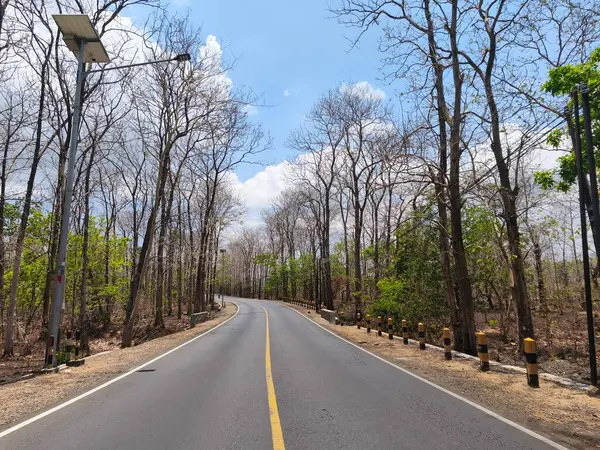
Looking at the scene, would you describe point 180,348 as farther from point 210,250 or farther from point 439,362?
point 210,250

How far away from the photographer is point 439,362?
12500 millimetres

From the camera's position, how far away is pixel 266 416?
6375 mm

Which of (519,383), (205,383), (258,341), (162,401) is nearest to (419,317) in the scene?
(258,341)

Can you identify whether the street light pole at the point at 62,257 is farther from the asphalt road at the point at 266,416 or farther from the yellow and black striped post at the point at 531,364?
the yellow and black striped post at the point at 531,364

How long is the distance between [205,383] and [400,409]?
13.6ft

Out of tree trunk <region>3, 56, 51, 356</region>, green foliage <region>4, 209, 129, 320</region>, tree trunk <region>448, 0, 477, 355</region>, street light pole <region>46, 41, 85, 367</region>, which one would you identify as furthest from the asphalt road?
green foliage <region>4, 209, 129, 320</region>

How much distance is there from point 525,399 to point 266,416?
465 centimetres

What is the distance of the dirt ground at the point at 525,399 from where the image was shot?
5.91 m

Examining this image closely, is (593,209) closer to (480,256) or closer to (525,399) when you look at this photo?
(525,399)

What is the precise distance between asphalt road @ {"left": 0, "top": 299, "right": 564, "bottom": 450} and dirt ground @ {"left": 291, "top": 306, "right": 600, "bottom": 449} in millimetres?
525

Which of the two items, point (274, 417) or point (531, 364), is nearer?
point (274, 417)

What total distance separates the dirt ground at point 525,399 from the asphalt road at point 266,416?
52 cm

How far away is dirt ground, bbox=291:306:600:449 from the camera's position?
5.91 metres

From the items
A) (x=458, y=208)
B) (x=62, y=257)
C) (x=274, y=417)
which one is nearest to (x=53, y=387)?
(x=62, y=257)
